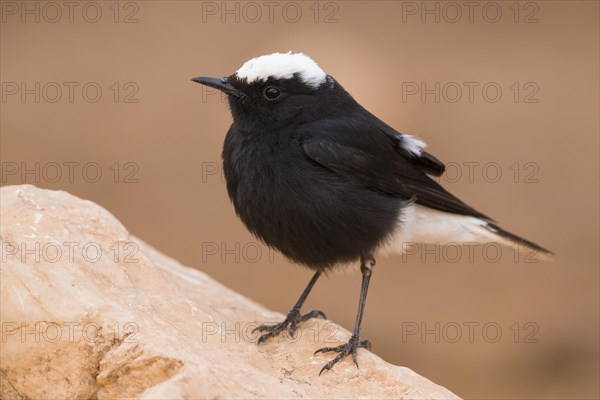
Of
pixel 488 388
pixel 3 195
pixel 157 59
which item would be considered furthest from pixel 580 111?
pixel 3 195

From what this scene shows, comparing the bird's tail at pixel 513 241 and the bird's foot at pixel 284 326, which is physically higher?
the bird's tail at pixel 513 241

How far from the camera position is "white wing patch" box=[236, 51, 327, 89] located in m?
5.57

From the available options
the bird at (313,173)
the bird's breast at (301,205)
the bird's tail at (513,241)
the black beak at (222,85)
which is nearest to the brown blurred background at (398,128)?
the bird's tail at (513,241)

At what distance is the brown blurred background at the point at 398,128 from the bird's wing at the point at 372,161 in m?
3.91

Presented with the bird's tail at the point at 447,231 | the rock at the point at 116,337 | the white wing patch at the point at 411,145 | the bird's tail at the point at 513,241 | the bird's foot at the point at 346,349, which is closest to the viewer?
the rock at the point at 116,337

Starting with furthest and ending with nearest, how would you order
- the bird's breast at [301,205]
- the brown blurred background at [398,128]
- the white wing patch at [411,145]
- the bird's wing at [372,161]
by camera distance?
the brown blurred background at [398,128]
the white wing patch at [411,145]
the bird's wing at [372,161]
the bird's breast at [301,205]

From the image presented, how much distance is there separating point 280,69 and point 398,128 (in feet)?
21.3

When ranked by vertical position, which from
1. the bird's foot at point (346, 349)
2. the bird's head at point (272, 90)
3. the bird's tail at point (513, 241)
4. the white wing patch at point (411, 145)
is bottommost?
the bird's foot at point (346, 349)

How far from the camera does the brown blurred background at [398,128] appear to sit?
396 inches

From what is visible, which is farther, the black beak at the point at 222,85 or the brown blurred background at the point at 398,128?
the brown blurred background at the point at 398,128

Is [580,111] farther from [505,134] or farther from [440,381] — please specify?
[440,381]

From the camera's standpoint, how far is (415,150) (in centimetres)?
604

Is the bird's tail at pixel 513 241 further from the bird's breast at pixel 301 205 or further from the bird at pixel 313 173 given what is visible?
the bird's breast at pixel 301 205

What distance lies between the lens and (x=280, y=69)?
18.4ft
